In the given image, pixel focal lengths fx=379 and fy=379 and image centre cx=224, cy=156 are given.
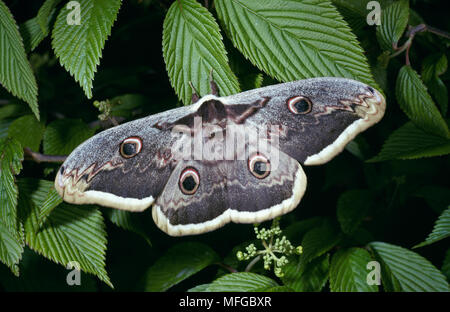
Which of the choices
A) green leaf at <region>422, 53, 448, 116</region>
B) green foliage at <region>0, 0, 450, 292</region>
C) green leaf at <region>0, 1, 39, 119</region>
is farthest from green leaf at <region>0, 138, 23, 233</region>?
green leaf at <region>422, 53, 448, 116</region>

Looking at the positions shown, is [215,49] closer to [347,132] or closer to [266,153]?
[266,153]

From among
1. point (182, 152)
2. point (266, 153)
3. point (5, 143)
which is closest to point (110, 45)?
point (5, 143)

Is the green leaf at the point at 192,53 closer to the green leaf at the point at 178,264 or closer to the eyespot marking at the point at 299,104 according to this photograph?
the eyespot marking at the point at 299,104

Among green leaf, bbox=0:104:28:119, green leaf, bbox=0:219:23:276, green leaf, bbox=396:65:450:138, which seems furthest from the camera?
green leaf, bbox=0:104:28:119

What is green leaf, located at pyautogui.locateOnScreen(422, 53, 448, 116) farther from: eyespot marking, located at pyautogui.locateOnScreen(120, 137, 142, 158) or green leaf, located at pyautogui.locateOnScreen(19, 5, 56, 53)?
green leaf, located at pyautogui.locateOnScreen(19, 5, 56, 53)

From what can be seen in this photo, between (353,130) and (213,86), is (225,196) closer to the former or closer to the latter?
(213,86)

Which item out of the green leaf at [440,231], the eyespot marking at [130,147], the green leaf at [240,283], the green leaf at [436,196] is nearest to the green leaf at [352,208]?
the green leaf at [436,196]
